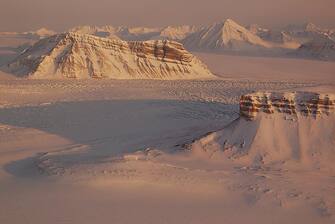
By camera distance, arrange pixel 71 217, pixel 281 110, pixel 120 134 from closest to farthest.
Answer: pixel 71 217, pixel 281 110, pixel 120 134

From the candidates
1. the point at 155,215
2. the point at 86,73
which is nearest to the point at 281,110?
the point at 155,215

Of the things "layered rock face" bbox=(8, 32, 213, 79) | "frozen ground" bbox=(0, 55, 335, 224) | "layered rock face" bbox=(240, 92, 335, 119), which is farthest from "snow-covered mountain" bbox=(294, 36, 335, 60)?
"layered rock face" bbox=(240, 92, 335, 119)

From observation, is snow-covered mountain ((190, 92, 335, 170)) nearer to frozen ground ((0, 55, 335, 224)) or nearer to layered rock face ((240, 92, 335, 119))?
layered rock face ((240, 92, 335, 119))

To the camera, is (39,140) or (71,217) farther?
(39,140)

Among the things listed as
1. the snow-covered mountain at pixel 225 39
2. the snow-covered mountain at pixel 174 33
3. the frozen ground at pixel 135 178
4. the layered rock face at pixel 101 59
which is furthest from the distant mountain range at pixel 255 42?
the frozen ground at pixel 135 178

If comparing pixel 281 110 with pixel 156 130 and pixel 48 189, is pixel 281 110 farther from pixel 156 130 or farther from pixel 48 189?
pixel 48 189

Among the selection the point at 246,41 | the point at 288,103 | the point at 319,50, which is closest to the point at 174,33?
the point at 246,41
